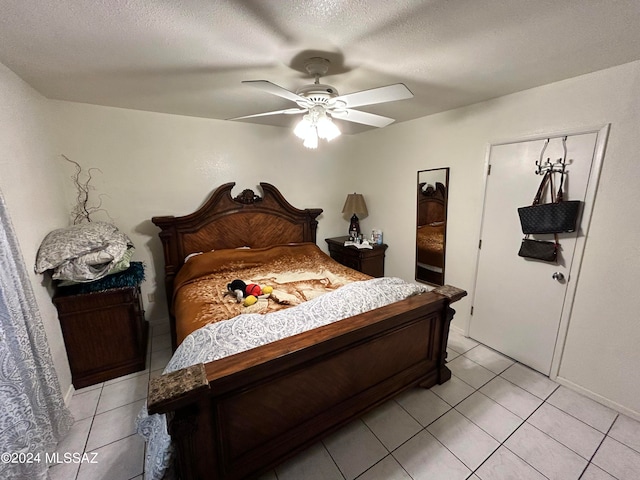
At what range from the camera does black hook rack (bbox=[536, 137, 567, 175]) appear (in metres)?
1.88

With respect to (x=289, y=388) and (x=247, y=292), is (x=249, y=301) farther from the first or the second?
(x=289, y=388)

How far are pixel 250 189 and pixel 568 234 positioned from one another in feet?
9.64

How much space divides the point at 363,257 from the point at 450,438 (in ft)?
6.38

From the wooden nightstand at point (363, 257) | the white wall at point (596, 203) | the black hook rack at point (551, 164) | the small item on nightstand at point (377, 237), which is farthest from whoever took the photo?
the small item on nightstand at point (377, 237)

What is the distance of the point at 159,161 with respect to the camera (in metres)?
2.64

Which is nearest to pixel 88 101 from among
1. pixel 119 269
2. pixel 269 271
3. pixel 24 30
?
pixel 24 30

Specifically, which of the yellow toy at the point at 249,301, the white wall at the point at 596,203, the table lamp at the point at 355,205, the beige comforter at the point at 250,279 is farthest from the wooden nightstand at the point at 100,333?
the white wall at the point at 596,203

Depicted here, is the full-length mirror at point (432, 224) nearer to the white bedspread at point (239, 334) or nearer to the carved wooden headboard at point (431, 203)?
the carved wooden headboard at point (431, 203)

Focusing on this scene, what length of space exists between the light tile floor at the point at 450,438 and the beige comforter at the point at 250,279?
2.42 ft

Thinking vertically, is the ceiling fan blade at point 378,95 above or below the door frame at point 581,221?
above

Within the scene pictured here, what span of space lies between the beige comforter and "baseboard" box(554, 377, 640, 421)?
170 cm

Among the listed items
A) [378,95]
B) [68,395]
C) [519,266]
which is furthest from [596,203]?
[68,395]

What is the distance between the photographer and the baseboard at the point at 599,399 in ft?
5.73

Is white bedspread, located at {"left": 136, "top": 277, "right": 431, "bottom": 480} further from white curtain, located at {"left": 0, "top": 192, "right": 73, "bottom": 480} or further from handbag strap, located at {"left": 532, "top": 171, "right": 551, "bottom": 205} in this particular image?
handbag strap, located at {"left": 532, "top": 171, "right": 551, "bottom": 205}
